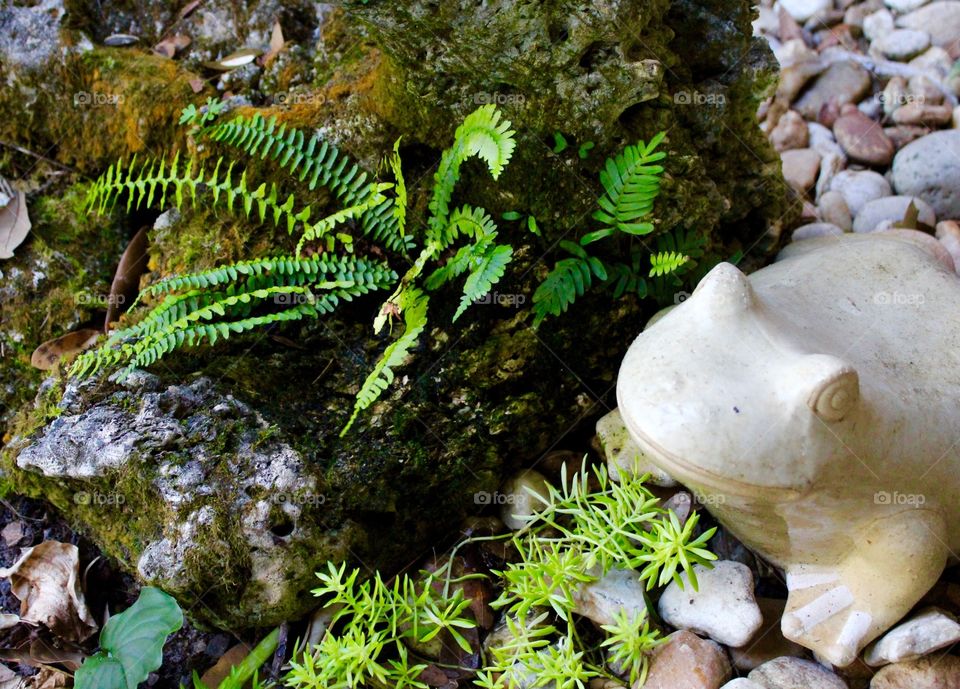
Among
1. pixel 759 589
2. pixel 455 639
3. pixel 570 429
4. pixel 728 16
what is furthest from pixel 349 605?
pixel 728 16

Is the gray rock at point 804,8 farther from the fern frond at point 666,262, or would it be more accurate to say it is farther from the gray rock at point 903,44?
the fern frond at point 666,262

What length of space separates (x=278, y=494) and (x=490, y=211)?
1.61 metres

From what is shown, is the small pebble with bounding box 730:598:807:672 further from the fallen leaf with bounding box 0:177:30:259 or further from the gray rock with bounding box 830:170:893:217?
the fallen leaf with bounding box 0:177:30:259

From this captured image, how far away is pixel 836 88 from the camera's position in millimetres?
5988

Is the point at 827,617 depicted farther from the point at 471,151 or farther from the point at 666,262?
the point at 471,151

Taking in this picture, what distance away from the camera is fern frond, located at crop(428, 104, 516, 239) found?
133 inches

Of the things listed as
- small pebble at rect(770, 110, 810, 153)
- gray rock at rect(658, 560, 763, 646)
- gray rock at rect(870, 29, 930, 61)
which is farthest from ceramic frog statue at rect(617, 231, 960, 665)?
gray rock at rect(870, 29, 930, 61)

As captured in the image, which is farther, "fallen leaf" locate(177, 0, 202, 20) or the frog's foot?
"fallen leaf" locate(177, 0, 202, 20)

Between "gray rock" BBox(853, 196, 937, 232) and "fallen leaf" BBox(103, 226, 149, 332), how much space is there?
162 inches

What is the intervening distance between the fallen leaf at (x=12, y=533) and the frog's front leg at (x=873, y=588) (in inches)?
143

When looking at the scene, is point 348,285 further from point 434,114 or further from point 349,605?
point 349,605

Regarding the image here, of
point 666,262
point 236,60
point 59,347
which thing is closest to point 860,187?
point 666,262

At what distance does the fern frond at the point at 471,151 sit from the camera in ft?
11.1

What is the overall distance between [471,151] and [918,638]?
2.55 meters
